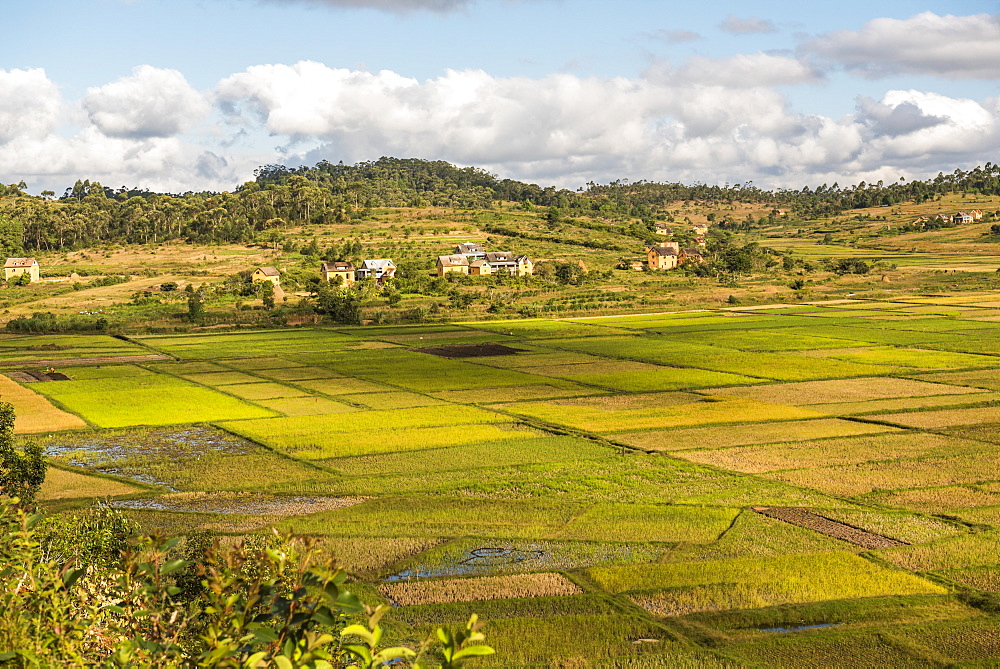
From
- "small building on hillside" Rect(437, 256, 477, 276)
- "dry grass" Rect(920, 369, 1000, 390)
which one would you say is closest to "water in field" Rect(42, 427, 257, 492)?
"dry grass" Rect(920, 369, 1000, 390)

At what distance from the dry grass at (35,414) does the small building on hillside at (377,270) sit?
7014 centimetres

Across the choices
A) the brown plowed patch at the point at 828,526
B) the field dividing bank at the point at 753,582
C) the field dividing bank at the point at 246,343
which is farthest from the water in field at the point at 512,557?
the field dividing bank at the point at 246,343

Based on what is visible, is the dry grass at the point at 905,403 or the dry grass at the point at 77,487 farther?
the dry grass at the point at 905,403

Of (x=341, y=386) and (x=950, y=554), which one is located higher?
(x=341, y=386)

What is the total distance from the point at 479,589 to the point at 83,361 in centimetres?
5358

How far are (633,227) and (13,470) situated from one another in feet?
545

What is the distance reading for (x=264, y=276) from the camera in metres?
118

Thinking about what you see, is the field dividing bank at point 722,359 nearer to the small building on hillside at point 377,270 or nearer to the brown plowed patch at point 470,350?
the brown plowed patch at point 470,350

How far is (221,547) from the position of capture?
26062 mm

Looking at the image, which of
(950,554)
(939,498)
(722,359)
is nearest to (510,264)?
(722,359)

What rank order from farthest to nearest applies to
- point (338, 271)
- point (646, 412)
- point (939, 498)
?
point (338, 271) → point (646, 412) → point (939, 498)

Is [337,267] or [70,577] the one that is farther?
[337,267]

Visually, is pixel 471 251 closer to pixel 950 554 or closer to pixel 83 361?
pixel 83 361

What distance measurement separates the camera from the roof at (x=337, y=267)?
123938 millimetres
